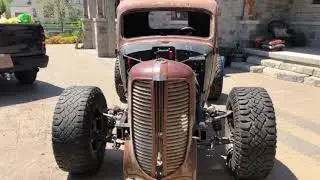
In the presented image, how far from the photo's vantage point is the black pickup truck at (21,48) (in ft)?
28.5

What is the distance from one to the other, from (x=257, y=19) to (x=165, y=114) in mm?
11645

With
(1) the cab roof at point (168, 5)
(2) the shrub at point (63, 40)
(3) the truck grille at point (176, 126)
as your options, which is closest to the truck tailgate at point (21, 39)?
(1) the cab roof at point (168, 5)

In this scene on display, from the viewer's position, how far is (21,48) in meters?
8.99

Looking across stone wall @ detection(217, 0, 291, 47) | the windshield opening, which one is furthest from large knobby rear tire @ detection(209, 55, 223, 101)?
stone wall @ detection(217, 0, 291, 47)

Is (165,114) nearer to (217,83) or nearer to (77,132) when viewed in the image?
(77,132)

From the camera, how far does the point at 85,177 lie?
15.4 feet

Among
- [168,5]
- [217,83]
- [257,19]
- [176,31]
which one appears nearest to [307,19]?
[257,19]

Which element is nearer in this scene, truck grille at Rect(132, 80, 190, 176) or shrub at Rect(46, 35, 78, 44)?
truck grille at Rect(132, 80, 190, 176)

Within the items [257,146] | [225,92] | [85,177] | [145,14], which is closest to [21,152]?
[85,177]

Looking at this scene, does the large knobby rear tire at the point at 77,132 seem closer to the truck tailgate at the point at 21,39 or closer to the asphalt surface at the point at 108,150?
the asphalt surface at the point at 108,150

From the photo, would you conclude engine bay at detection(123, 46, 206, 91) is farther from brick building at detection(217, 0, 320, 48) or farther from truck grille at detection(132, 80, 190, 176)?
brick building at detection(217, 0, 320, 48)

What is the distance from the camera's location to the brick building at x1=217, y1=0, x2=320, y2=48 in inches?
553

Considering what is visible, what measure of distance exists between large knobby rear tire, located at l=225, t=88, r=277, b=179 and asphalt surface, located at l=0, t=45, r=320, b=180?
0.51m

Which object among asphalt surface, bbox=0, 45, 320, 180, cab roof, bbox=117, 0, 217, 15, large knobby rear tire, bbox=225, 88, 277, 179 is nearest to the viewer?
large knobby rear tire, bbox=225, 88, 277, 179
